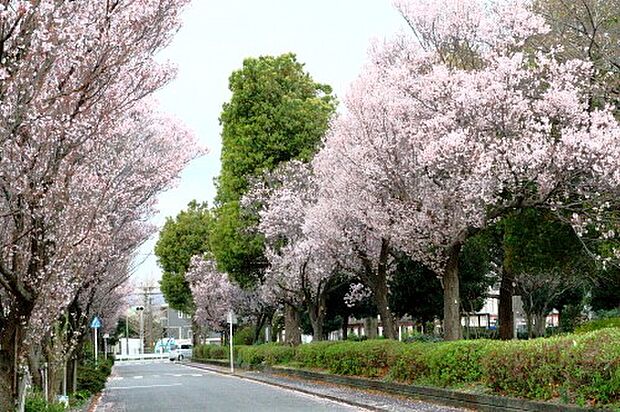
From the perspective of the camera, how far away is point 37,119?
29.1 ft

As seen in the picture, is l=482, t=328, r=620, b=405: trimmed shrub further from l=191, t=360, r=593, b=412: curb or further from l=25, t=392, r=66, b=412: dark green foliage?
l=25, t=392, r=66, b=412: dark green foliage

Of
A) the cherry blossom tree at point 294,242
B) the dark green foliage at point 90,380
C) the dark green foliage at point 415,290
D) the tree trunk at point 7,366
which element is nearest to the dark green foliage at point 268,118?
the cherry blossom tree at point 294,242

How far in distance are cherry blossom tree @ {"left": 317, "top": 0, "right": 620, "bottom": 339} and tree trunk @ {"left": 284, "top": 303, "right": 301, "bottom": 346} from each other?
1622 centimetres

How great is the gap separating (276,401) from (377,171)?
6329 mm

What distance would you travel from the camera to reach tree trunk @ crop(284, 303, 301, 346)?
3888 cm

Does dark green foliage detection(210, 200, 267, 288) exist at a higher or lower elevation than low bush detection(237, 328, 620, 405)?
higher

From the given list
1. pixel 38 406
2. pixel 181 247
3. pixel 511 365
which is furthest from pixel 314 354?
pixel 181 247

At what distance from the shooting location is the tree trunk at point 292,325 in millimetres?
38875

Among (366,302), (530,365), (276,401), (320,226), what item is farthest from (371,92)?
(366,302)

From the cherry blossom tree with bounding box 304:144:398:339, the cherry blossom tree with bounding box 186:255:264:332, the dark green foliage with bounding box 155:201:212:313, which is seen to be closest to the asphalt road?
the cherry blossom tree with bounding box 304:144:398:339

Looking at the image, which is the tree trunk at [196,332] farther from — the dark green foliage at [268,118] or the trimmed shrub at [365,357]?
the trimmed shrub at [365,357]

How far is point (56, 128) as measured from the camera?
401 inches

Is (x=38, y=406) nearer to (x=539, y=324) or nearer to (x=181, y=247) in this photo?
Result: (x=539, y=324)

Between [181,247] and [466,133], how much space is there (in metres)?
46.2
